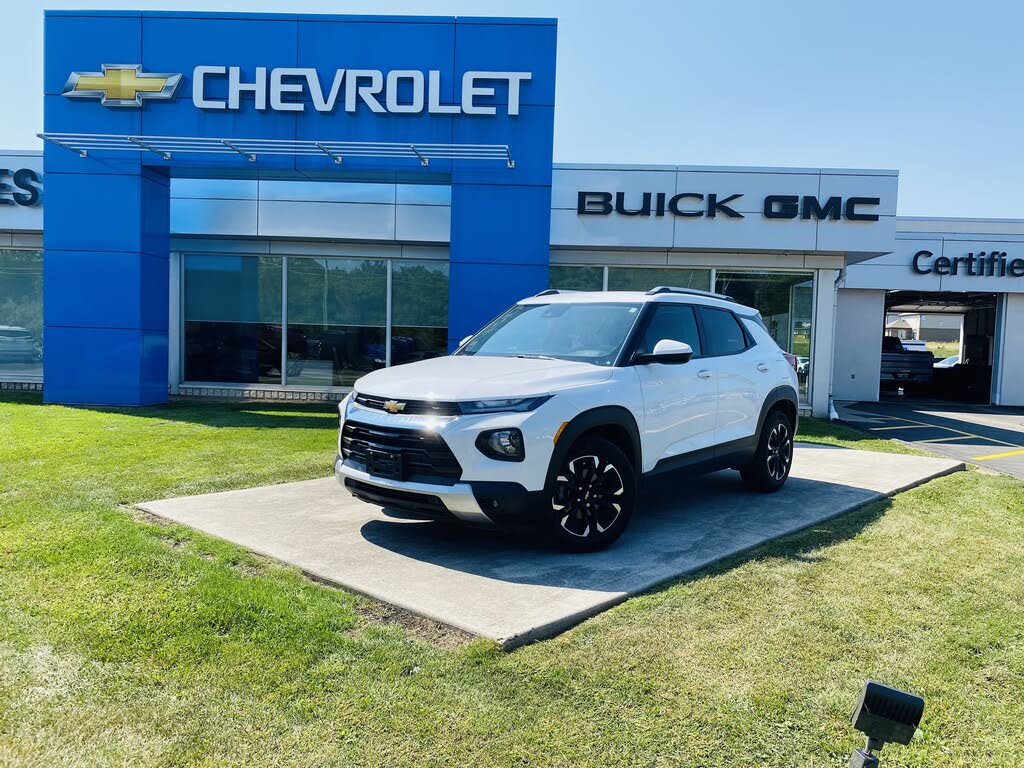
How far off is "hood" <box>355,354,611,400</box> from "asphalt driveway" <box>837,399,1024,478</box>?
6.74m

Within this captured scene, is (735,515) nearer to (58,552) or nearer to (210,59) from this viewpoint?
(58,552)

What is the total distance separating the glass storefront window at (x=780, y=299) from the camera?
14773 mm

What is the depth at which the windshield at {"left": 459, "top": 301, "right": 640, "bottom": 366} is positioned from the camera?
566 cm

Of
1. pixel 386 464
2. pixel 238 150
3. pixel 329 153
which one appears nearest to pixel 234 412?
pixel 238 150

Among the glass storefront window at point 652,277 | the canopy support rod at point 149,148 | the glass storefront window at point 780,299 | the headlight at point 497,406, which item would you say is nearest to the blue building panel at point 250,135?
the canopy support rod at point 149,148

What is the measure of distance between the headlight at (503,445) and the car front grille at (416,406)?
0.81 ft

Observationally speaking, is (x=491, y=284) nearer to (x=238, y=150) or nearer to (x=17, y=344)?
(x=238, y=150)

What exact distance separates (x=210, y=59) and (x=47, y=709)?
12.1m

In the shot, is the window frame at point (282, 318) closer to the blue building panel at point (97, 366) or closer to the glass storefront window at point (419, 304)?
the glass storefront window at point (419, 304)

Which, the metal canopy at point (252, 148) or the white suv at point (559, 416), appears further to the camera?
the metal canopy at point (252, 148)

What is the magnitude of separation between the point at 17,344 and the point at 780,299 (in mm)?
15832

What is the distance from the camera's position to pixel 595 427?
4992 mm

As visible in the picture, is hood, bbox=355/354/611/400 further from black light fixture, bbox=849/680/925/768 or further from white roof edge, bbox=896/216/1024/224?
white roof edge, bbox=896/216/1024/224

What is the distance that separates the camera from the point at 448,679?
3197mm
